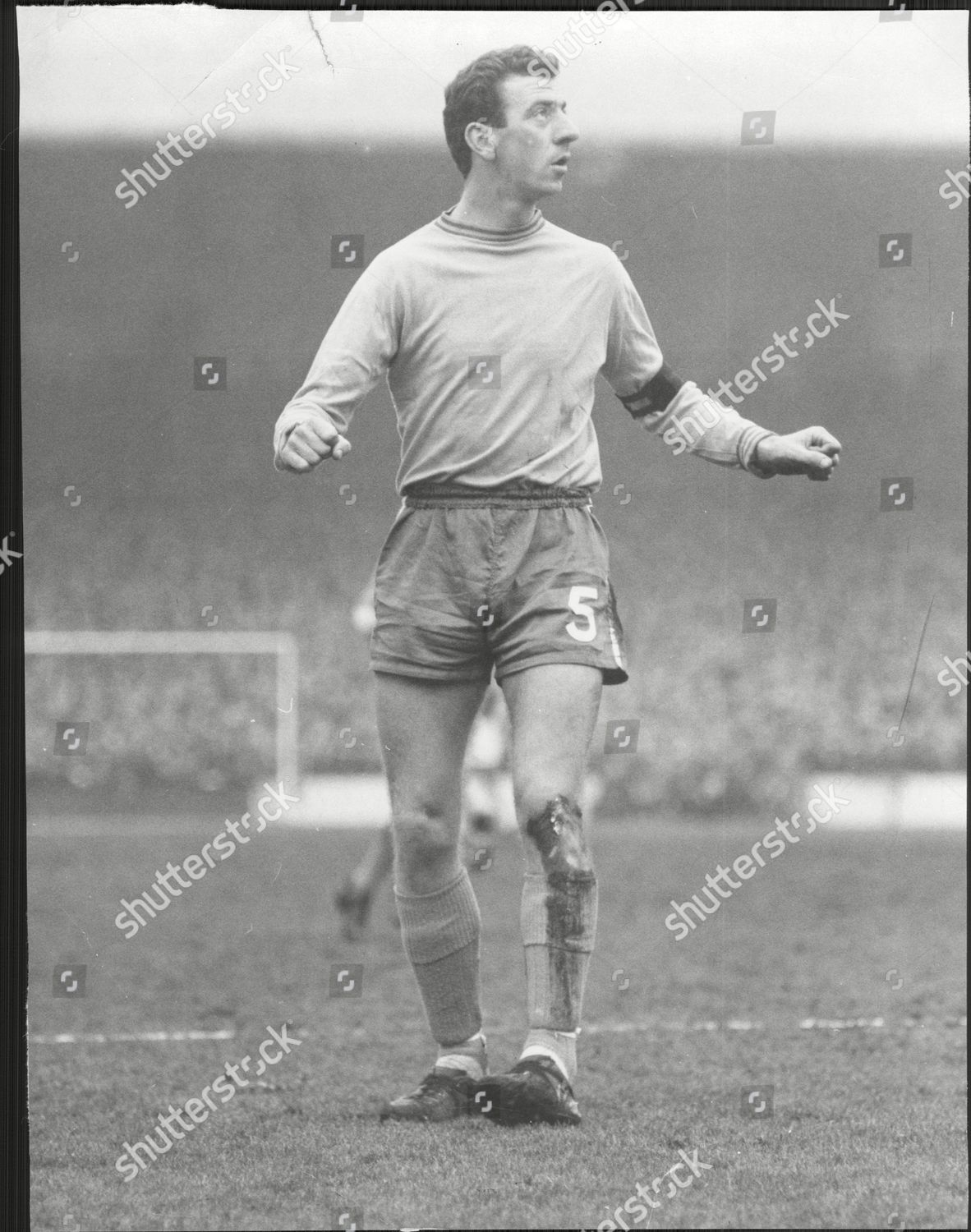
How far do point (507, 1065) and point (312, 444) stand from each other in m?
2.02

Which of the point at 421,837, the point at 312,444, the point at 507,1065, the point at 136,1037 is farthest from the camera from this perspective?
the point at 136,1037

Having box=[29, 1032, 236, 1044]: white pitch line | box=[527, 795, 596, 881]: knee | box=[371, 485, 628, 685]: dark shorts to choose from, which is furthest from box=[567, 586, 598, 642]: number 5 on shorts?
box=[29, 1032, 236, 1044]: white pitch line

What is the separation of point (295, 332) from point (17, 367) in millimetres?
890

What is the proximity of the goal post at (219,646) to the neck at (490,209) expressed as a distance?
644cm

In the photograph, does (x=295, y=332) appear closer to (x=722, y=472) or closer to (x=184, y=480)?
(x=184, y=480)

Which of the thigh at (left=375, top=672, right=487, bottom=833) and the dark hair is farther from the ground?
the dark hair

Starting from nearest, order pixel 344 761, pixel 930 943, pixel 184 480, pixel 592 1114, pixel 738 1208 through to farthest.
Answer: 1. pixel 738 1208
2. pixel 592 1114
3. pixel 184 480
4. pixel 930 943
5. pixel 344 761

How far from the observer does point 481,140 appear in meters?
4.66

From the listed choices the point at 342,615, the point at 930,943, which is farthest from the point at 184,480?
the point at 342,615

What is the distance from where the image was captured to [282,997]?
277 inches

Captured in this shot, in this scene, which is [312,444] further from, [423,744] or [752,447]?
[752,447]

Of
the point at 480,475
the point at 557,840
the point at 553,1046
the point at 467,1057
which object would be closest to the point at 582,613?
the point at 480,475

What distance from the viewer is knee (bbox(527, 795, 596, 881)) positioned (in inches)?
172

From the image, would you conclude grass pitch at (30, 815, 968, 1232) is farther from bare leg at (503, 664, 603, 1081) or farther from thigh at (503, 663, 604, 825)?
thigh at (503, 663, 604, 825)
